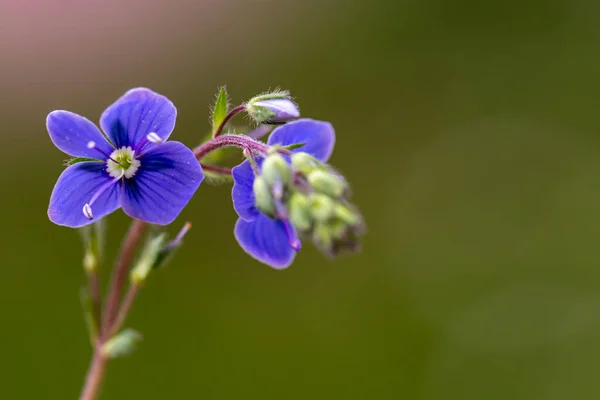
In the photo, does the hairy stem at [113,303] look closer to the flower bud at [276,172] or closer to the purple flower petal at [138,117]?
the purple flower petal at [138,117]

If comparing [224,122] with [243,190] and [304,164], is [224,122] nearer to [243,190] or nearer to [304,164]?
[243,190]

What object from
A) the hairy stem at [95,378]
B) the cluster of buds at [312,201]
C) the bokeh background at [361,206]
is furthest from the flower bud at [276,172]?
the bokeh background at [361,206]

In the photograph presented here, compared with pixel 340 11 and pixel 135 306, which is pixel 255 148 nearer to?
pixel 135 306

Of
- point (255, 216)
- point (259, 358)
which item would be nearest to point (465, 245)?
point (259, 358)

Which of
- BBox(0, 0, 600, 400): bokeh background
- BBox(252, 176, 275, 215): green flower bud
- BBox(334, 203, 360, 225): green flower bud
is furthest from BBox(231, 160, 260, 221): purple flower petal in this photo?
BBox(0, 0, 600, 400): bokeh background

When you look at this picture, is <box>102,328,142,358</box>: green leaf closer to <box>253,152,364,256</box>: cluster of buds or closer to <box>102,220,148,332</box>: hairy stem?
<box>102,220,148,332</box>: hairy stem

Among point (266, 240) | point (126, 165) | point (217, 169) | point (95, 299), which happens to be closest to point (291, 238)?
point (266, 240)
